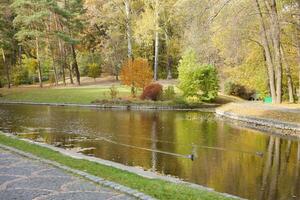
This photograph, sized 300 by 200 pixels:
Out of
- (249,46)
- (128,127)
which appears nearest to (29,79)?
(249,46)

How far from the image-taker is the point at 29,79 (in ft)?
184

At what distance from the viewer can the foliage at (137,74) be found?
37031 millimetres

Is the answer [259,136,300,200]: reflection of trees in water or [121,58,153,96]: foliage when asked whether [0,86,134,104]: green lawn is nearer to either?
[121,58,153,96]: foliage

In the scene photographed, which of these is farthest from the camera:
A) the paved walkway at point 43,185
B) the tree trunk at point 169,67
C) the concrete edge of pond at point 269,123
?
the tree trunk at point 169,67

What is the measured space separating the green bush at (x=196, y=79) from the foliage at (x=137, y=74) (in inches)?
123

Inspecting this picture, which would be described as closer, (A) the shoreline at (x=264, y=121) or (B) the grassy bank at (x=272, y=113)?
(A) the shoreline at (x=264, y=121)

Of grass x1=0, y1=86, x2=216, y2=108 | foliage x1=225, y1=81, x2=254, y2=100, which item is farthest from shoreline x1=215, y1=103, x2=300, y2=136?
foliage x1=225, y1=81, x2=254, y2=100

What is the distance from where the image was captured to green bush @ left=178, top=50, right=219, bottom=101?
122 ft

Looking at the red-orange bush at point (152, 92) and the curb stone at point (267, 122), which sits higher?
the red-orange bush at point (152, 92)

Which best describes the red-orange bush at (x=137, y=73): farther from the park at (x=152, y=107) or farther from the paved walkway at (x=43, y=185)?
the paved walkway at (x=43, y=185)

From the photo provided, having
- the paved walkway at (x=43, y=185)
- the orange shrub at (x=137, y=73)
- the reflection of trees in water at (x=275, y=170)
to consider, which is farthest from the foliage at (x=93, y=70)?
the paved walkway at (x=43, y=185)

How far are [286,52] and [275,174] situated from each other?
71.4 ft

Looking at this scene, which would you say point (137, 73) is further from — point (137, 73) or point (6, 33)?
point (6, 33)

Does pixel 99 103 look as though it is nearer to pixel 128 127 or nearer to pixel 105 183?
pixel 128 127
